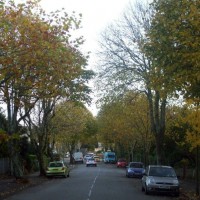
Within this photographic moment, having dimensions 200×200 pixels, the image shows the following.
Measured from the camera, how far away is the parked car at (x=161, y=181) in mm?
25453

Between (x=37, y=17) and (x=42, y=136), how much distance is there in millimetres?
26418

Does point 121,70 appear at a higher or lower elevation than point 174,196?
higher

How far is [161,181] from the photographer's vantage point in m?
25.8

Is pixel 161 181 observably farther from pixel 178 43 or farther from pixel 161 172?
pixel 178 43

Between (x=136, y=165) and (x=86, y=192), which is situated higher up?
(x=136, y=165)

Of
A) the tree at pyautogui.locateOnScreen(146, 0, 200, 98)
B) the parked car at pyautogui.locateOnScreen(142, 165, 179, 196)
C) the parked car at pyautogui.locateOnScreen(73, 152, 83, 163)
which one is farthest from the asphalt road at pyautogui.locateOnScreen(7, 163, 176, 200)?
the parked car at pyautogui.locateOnScreen(73, 152, 83, 163)

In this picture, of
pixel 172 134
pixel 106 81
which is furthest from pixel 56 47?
Answer: pixel 172 134

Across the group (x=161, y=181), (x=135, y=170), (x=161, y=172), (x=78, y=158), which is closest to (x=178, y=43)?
(x=161, y=181)

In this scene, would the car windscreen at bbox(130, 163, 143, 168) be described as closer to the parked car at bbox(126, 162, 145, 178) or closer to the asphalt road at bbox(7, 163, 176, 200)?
the parked car at bbox(126, 162, 145, 178)

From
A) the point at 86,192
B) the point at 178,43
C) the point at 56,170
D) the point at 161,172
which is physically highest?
the point at 178,43

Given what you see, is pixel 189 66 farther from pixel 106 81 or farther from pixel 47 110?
pixel 47 110

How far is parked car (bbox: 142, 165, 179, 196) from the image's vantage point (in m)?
25.5

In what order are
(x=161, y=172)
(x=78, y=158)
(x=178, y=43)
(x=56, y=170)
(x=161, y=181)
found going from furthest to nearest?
(x=78, y=158)
(x=56, y=170)
(x=161, y=172)
(x=161, y=181)
(x=178, y=43)

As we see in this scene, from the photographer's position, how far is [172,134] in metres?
43.8
